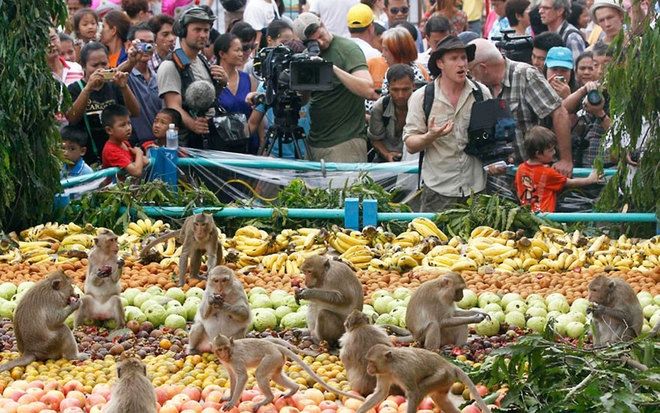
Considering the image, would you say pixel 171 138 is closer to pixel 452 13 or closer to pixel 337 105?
pixel 337 105

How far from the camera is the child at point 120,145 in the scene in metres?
14.8

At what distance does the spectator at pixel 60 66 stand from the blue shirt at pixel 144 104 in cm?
58

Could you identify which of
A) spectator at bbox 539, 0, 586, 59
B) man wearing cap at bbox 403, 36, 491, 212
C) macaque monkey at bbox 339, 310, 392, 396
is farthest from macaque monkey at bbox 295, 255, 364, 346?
spectator at bbox 539, 0, 586, 59

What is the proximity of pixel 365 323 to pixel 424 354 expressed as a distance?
90 centimetres

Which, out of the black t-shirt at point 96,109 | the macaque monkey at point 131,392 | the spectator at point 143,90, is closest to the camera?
the macaque monkey at point 131,392

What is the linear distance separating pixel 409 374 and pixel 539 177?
6667 millimetres

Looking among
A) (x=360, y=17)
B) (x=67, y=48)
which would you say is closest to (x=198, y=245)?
(x=67, y=48)

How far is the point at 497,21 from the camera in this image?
1934 centimetres

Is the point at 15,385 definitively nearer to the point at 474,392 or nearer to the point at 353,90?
the point at 474,392

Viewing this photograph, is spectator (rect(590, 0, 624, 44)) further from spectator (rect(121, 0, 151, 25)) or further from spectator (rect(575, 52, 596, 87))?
spectator (rect(121, 0, 151, 25))

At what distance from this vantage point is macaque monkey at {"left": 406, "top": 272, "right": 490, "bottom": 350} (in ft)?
32.3

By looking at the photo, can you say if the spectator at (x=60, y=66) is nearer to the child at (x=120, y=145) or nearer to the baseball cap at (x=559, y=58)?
the child at (x=120, y=145)

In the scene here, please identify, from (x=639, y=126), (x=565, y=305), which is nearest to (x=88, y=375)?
(x=565, y=305)

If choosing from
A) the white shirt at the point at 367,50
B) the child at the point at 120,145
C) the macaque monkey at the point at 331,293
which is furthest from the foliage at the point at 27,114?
the macaque monkey at the point at 331,293
